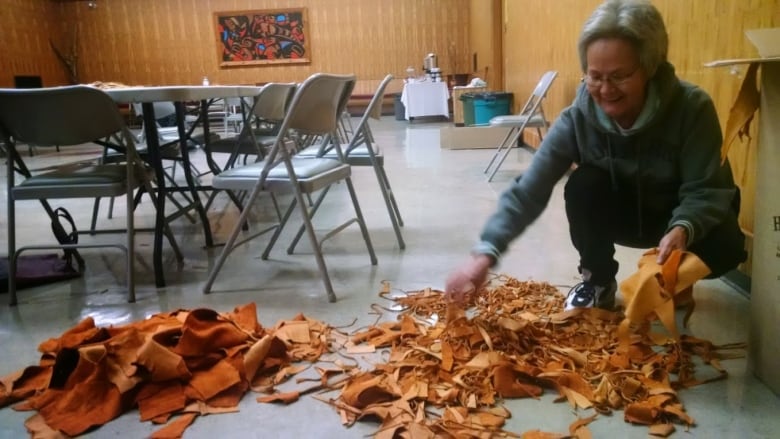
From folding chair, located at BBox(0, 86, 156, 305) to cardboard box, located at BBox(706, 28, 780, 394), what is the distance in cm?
190

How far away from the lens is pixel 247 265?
8.62 feet

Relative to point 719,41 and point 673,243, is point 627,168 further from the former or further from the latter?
point 719,41

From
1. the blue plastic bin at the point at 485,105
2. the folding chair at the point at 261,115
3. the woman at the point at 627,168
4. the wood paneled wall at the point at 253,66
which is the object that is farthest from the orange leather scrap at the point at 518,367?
the wood paneled wall at the point at 253,66

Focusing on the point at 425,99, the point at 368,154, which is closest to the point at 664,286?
the point at 368,154

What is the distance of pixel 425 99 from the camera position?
408 inches

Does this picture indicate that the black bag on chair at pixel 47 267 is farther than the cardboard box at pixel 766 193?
Yes

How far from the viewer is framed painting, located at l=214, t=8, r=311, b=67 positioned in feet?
41.5

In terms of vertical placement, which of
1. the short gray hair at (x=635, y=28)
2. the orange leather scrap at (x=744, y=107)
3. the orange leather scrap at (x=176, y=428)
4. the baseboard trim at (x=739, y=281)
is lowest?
the orange leather scrap at (x=176, y=428)

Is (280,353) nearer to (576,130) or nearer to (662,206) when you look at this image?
(576,130)

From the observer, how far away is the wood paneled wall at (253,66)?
1262 centimetres

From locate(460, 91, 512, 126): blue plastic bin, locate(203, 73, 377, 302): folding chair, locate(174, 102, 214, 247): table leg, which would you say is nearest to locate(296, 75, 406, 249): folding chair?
locate(203, 73, 377, 302): folding chair

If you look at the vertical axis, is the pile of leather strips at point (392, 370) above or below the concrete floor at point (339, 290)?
above

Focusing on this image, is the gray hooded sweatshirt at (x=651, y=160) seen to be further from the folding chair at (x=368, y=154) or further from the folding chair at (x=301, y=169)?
the folding chair at (x=368, y=154)

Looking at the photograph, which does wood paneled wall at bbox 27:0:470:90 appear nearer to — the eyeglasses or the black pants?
the black pants
